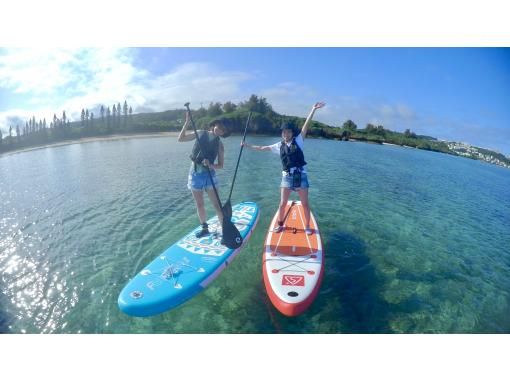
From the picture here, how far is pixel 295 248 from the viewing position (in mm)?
5520

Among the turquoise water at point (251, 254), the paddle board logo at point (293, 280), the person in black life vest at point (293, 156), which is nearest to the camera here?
the turquoise water at point (251, 254)

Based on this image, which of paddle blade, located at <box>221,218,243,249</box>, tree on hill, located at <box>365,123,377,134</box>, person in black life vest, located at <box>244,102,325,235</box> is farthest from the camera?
tree on hill, located at <box>365,123,377,134</box>

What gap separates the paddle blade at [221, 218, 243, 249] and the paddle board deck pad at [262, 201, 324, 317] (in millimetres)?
621

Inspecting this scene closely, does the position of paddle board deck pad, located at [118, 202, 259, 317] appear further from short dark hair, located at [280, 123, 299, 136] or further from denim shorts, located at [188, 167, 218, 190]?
short dark hair, located at [280, 123, 299, 136]

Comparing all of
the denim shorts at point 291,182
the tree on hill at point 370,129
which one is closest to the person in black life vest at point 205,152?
the denim shorts at point 291,182

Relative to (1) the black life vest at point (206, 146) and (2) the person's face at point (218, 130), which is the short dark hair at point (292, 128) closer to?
(2) the person's face at point (218, 130)

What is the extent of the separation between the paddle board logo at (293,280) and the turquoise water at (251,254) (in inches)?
18.9

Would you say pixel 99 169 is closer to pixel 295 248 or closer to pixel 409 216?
pixel 295 248

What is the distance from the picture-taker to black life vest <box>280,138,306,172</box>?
5.35 metres

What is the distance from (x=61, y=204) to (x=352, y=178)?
42.1 ft

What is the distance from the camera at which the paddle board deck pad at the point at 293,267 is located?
4.20m

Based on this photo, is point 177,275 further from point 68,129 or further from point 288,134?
point 68,129

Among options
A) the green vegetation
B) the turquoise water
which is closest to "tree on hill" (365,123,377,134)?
the green vegetation
